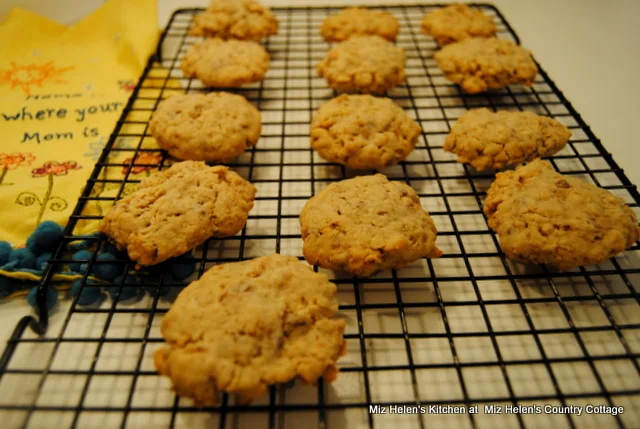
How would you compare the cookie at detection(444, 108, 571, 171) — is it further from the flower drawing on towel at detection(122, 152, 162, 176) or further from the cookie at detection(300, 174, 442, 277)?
the flower drawing on towel at detection(122, 152, 162, 176)

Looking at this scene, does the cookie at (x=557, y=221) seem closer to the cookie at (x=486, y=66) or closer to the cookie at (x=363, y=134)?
the cookie at (x=363, y=134)

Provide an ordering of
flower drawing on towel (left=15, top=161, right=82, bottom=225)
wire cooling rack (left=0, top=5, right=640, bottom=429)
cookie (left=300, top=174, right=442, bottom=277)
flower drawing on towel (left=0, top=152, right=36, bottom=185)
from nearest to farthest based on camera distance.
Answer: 1. wire cooling rack (left=0, top=5, right=640, bottom=429)
2. cookie (left=300, top=174, right=442, bottom=277)
3. flower drawing on towel (left=15, top=161, right=82, bottom=225)
4. flower drawing on towel (left=0, top=152, right=36, bottom=185)

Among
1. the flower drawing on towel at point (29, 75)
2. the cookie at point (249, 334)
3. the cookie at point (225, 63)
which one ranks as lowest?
the flower drawing on towel at point (29, 75)

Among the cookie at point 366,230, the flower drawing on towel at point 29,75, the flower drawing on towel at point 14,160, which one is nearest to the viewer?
the cookie at point 366,230

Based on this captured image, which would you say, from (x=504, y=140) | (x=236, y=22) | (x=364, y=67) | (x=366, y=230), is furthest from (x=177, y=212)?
(x=236, y=22)

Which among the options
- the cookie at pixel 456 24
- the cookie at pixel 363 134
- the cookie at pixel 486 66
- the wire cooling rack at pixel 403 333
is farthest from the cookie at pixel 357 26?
the wire cooling rack at pixel 403 333

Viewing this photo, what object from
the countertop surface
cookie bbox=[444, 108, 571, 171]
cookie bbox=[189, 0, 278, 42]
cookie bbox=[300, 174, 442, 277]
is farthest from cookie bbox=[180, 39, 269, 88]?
cookie bbox=[444, 108, 571, 171]

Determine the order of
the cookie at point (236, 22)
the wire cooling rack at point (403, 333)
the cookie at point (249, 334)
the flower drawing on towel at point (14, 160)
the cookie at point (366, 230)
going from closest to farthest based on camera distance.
Result: the cookie at point (249, 334)
the wire cooling rack at point (403, 333)
the cookie at point (366, 230)
the flower drawing on towel at point (14, 160)
the cookie at point (236, 22)

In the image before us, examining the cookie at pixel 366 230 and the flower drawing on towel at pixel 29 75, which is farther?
the flower drawing on towel at pixel 29 75
